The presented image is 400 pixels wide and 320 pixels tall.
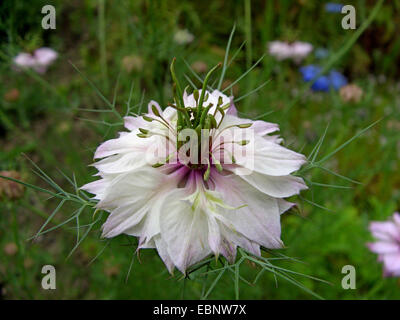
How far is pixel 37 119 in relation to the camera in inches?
127

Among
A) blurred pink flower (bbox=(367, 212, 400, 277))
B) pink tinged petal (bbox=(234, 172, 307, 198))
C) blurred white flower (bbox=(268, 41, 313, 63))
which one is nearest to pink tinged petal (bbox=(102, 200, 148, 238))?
pink tinged petal (bbox=(234, 172, 307, 198))

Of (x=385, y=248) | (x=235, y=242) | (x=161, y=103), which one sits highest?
(x=161, y=103)

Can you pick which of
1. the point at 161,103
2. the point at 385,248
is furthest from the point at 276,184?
the point at 385,248

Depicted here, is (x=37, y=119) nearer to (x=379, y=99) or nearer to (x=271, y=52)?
(x=271, y=52)

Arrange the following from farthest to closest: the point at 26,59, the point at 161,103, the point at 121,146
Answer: the point at 26,59 → the point at 161,103 → the point at 121,146

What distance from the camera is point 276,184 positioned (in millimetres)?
860

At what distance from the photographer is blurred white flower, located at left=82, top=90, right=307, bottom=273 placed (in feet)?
2.64

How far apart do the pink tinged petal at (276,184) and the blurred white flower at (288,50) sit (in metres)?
1.84

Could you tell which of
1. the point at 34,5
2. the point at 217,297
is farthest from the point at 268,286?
the point at 34,5

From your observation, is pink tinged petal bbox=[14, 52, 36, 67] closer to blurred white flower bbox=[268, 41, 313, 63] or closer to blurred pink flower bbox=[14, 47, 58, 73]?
blurred pink flower bbox=[14, 47, 58, 73]

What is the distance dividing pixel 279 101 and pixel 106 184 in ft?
6.00

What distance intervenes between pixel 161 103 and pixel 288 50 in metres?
1.39

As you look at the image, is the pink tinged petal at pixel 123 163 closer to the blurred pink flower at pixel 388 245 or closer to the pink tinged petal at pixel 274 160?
the pink tinged petal at pixel 274 160

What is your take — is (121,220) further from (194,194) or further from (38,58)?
(38,58)
